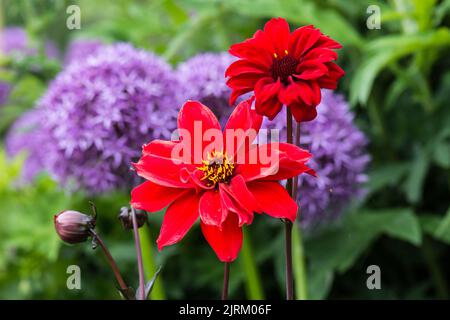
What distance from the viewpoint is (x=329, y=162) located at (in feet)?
2.54

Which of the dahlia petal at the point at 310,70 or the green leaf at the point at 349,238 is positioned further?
the green leaf at the point at 349,238

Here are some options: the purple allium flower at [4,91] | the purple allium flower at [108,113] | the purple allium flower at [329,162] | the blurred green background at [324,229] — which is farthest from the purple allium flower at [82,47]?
the purple allium flower at [329,162]

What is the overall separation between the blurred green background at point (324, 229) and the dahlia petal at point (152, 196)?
52 centimetres

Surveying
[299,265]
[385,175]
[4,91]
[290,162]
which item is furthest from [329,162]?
[4,91]

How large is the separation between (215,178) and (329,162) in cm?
35

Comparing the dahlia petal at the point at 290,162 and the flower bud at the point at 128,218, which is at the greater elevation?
the dahlia petal at the point at 290,162

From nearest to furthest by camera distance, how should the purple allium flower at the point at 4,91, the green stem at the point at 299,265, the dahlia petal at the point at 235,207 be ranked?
the dahlia petal at the point at 235,207 < the green stem at the point at 299,265 < the purple allium flower at the point at 4,91

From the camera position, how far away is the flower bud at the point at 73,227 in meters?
0.47

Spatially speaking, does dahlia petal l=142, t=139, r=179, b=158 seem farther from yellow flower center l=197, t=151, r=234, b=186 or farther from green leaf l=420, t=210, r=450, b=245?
green leaf l=420, t=210, r=450, b=245

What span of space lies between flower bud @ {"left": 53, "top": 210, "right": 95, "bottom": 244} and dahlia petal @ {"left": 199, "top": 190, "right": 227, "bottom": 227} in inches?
3.9

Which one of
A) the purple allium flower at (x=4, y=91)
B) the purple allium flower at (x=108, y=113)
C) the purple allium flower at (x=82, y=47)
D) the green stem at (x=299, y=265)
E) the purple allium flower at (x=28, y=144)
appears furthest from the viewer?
the purple allium flower at (x=4, y=91)

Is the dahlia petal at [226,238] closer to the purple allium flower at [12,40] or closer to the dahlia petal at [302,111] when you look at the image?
the dahlia petal at [302,111]

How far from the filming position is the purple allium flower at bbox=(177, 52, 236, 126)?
71 centimetres

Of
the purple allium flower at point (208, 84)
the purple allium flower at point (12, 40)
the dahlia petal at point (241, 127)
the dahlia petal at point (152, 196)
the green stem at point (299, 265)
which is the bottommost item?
the green stem at point (299, 265)
